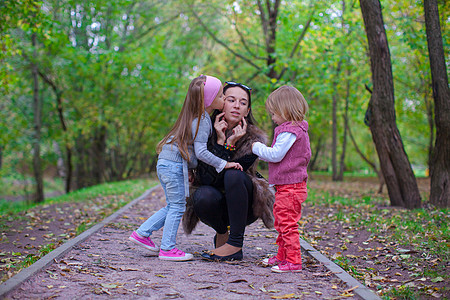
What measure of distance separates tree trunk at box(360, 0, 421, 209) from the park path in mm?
4538

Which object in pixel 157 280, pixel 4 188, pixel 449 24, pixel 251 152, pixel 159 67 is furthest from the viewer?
pixel 4 188

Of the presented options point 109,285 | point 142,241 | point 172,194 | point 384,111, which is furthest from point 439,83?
point 109,285

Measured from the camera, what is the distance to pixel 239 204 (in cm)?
454

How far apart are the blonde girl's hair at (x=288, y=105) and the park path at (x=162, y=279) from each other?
5.01 feet

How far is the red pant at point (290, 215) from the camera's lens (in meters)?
4.18

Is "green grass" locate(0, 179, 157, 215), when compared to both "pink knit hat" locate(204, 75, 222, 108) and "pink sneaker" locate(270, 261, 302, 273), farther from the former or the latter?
"pink sneaker" locate(270, 261, 302, 273)

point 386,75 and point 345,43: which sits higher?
point 345,43

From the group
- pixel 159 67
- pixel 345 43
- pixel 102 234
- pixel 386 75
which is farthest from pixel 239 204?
pixel 159 67

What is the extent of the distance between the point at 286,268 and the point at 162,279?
1.20 m

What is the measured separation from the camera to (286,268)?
4.22 m

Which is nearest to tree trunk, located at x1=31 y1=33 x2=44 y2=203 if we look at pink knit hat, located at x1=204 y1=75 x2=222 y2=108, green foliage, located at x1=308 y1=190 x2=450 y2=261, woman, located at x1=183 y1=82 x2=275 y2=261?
green foliage, located at x1=308 y1=190 x2=450 y2=261

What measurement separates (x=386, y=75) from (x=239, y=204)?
5.56 metres

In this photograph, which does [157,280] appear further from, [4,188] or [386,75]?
[4,188]

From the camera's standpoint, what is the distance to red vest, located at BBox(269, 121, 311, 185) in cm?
424
